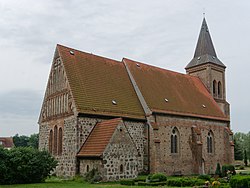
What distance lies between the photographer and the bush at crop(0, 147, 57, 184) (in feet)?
69.6

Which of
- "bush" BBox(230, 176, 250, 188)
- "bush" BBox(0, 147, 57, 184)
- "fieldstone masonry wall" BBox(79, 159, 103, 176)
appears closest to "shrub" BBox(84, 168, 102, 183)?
"fieldstone masonry wall" BBox(79, 159, 103, 176)

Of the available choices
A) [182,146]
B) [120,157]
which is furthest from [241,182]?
[182,146]

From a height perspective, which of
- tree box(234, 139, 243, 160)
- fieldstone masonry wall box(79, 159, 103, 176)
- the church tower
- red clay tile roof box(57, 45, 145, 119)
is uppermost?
the church tower

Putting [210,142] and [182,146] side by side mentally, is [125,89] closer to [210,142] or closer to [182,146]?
[182,146]

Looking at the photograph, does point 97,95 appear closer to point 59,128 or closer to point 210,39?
point 59,128

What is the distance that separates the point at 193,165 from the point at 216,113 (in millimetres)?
8045

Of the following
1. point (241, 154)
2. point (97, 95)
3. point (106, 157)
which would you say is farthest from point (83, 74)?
point (241, 154)

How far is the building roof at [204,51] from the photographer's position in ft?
142

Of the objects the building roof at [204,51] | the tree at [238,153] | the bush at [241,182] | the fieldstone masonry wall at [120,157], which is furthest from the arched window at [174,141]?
the tree at [238,153]

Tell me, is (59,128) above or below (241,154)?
above

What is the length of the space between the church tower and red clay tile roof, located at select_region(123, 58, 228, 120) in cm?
207

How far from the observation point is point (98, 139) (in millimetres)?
23938

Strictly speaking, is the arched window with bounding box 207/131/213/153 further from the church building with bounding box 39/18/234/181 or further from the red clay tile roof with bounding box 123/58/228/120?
the red clay tile roof with bounding box 123/58/228/120

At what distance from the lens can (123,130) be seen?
23.6m
